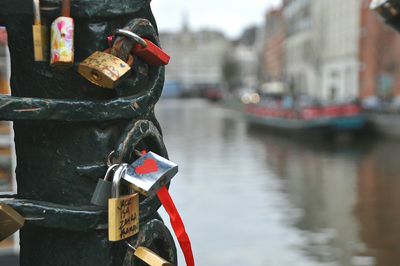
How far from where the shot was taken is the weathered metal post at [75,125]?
1476mm

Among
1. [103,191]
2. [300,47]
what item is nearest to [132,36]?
[103,191]

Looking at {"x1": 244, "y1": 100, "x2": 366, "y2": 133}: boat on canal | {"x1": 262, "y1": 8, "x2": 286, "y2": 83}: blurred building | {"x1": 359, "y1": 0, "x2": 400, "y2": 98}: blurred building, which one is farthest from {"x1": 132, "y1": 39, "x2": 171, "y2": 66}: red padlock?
{"x1": 262, "y1": 8, "x2": 286, "y2": 83}: blurred building

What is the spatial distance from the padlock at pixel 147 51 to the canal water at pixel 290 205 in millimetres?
3436

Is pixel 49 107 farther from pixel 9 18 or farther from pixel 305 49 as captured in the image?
pixel 305 49

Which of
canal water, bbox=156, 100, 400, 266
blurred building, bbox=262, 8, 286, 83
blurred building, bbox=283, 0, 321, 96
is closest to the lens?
canal water, bbox=156, 100, 400, 266

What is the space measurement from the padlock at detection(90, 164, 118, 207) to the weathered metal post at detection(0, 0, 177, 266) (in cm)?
3

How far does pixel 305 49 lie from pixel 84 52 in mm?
51172

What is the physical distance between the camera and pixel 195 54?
391ft

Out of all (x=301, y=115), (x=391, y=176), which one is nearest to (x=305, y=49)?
(x=301, y=115)

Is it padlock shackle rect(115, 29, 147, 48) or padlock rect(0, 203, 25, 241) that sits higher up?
padlock shackle rect(115, 29, 147, 48)

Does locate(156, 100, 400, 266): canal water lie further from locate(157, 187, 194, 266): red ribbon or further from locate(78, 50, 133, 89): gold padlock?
locate(78, 50, 133, 89): gold padlock

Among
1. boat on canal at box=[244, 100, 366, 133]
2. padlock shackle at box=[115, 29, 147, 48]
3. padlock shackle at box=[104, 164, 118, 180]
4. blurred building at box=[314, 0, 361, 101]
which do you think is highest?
blurred building at box=[314, 0, 361, 101]

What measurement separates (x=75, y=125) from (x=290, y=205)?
21.9ft

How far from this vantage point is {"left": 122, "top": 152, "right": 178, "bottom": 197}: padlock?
1.48 metres
